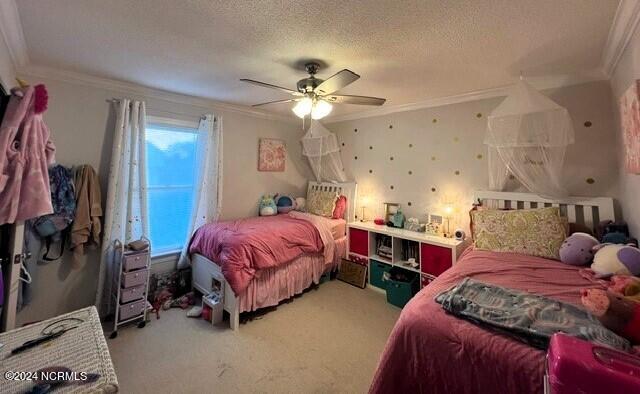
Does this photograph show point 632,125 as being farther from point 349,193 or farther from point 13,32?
point 13,32

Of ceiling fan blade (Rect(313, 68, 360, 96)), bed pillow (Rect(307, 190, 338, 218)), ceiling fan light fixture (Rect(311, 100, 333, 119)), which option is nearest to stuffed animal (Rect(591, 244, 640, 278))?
ceiling fan blade (Rect(313, 68, 360, 96))

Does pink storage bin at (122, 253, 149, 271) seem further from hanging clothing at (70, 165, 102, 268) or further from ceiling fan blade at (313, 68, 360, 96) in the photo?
ceiling fan blade at (313, 68, 360, 96)

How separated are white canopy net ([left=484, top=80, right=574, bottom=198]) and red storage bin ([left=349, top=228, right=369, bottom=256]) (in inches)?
69.6

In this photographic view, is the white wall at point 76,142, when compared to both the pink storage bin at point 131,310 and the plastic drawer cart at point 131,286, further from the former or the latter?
the pink storage bin at point 131,310

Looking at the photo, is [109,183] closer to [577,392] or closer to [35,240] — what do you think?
[35,240]

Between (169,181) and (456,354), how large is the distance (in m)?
3.48

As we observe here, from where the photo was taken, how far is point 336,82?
1.99m

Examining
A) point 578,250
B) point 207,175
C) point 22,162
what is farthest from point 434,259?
point 22,162

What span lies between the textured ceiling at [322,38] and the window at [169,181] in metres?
0.77

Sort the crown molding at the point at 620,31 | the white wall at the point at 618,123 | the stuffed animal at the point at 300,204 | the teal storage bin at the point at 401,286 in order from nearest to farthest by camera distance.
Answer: the crown molding at the point at 620,31 < the white wall at the point at 618,123 < the teal storage bin at the point at 401,286 < the stuffed animal at the point at 300,204

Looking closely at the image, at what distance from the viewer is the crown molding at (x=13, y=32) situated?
151 centimetres

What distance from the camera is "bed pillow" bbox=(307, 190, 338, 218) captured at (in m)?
3.99

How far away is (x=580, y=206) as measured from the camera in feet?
7.84

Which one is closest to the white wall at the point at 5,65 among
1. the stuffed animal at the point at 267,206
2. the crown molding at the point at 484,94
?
the stuffed animal at the point at 267,206
